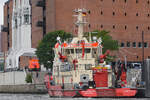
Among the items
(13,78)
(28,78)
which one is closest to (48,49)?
(28,78)

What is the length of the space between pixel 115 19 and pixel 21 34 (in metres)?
31.2

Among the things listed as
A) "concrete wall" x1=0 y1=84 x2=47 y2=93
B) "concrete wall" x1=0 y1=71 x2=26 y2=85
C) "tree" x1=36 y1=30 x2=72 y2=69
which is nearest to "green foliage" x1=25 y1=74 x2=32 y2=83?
"concrete wall" x1=0 y1=71 x2=26 y2=85

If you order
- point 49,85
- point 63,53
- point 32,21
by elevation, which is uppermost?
point 32,21

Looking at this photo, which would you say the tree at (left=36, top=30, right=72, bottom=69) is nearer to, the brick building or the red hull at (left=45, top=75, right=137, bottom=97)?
the brick building

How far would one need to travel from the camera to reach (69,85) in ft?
220

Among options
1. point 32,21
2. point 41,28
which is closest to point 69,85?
point 41,28

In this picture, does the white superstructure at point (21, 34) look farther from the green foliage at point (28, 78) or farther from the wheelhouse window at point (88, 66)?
the wheelhouse window at point (88, 66)

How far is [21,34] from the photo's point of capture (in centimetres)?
15100

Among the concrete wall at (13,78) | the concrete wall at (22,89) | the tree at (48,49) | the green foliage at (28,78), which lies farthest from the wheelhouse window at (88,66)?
the concrete wall at (13,78)

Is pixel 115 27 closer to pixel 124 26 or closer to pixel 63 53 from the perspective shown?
pixel 124 26

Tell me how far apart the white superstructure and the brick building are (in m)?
5.17

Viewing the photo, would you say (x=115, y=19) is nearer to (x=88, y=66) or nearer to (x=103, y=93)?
(x=88, y=66)

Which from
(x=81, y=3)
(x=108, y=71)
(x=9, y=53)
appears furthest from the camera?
(x=9, y=53)

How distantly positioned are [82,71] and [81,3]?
6260 cm
